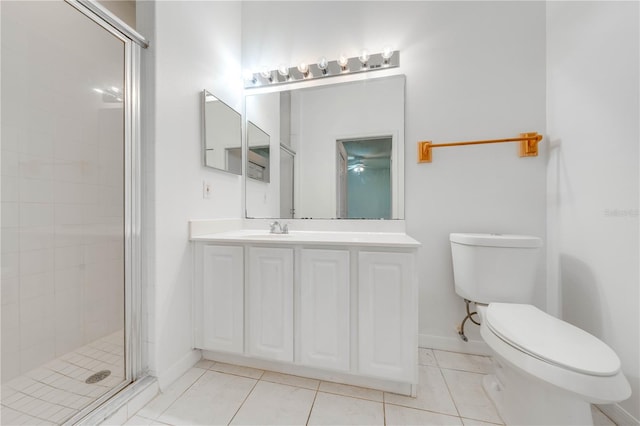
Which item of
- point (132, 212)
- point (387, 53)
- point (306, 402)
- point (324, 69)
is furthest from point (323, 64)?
point (306, 402)

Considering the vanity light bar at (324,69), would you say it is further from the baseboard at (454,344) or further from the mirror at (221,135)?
the baseboard at (454,344)

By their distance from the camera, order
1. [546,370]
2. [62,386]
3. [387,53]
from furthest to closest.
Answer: [387,53], [62,386], [546,370]

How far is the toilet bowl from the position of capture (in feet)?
2.50

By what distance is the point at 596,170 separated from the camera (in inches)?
46.8

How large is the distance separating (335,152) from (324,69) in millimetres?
604

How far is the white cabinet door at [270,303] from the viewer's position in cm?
128

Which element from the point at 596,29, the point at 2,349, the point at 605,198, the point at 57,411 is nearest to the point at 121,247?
the point at 2,349

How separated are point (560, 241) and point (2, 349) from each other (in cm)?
272

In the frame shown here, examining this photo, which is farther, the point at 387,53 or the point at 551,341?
the point at 387,53

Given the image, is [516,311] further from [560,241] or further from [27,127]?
[27,127]

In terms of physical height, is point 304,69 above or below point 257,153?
above

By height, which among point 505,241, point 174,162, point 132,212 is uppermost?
point 174,162

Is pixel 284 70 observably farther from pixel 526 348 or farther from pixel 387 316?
pixel 526 348

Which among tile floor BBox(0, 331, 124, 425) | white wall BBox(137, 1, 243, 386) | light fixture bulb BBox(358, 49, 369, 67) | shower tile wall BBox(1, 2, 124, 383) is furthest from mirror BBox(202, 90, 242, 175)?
tile floor BBox(0, 331, 124, 425)
